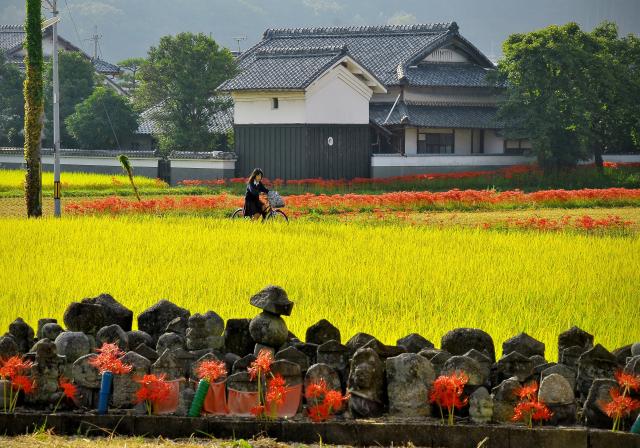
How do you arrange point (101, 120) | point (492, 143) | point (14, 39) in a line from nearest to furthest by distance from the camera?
point (101, 120) → point (492, 143) → point (14, 39)

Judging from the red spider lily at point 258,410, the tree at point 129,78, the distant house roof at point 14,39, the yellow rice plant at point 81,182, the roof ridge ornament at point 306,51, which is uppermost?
the distant house roof at point 14,39

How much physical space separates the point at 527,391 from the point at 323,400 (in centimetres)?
94

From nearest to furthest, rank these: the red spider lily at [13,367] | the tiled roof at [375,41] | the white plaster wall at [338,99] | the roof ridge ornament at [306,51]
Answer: the red spider lily at [13,367]
the white plaster wall at [338,99]
the roof ridge ornament at [306,51]
the tiled roof at [375,41]

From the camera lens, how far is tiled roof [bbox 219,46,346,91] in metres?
32.6

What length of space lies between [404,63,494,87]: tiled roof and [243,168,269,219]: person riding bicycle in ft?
63.5

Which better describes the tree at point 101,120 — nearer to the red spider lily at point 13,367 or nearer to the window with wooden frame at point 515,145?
the window with wooden frame at point 515,145

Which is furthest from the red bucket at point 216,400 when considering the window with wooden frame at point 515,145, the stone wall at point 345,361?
the window with wooden frame at point 515,145

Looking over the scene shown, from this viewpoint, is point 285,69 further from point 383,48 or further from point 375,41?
point 375,41

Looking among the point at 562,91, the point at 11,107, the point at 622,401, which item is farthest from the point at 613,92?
the point at 622,401

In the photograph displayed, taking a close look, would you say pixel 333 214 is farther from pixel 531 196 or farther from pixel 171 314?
pixel 171 314

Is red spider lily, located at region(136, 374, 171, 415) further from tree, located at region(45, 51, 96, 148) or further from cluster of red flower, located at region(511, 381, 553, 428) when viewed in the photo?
tree, located at region(45, 51, 96, 148)

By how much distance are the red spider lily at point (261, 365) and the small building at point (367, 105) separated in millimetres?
27044

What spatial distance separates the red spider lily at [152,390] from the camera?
544 centimetres

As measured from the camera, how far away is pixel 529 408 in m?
5.23
